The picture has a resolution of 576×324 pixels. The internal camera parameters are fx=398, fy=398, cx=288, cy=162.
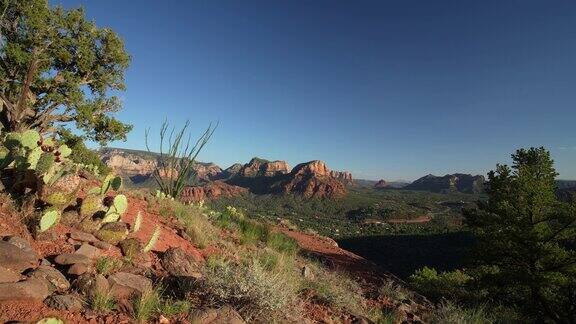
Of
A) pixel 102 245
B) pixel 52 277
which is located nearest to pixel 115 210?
pixel 102 245

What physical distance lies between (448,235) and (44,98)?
72.2 meters

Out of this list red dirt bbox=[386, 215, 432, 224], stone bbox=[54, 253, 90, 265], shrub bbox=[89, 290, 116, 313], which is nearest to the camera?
shrub bbox=[89, 290, 116, 313]

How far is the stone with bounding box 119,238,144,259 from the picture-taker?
6196mm

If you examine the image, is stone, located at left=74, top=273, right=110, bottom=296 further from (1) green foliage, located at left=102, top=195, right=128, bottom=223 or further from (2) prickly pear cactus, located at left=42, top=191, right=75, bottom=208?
(1) green foliage, located at left=102, top=195, right=128, bottom=223

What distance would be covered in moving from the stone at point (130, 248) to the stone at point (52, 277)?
4.82 ft

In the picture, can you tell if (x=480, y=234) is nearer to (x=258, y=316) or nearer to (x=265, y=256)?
(x=265, y=256)

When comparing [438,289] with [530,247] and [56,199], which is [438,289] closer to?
[530,247]

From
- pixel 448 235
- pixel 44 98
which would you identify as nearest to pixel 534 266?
pixel 44 98

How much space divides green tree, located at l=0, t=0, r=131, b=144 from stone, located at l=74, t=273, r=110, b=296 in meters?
17.3

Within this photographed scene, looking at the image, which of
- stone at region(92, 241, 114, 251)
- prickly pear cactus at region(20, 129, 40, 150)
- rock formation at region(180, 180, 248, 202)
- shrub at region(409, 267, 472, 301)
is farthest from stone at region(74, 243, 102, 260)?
rock formation at region(180, 180, 248, 202)

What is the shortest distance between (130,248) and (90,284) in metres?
1.64

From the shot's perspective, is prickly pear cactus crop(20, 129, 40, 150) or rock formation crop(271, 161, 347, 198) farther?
rock formation crop(271, 161, 347, 198)

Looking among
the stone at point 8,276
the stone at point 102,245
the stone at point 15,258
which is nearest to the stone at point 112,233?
the stone at point 102,245

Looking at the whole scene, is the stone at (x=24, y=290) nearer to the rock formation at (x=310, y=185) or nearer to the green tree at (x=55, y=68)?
the green tree at (x=55, y=68)
